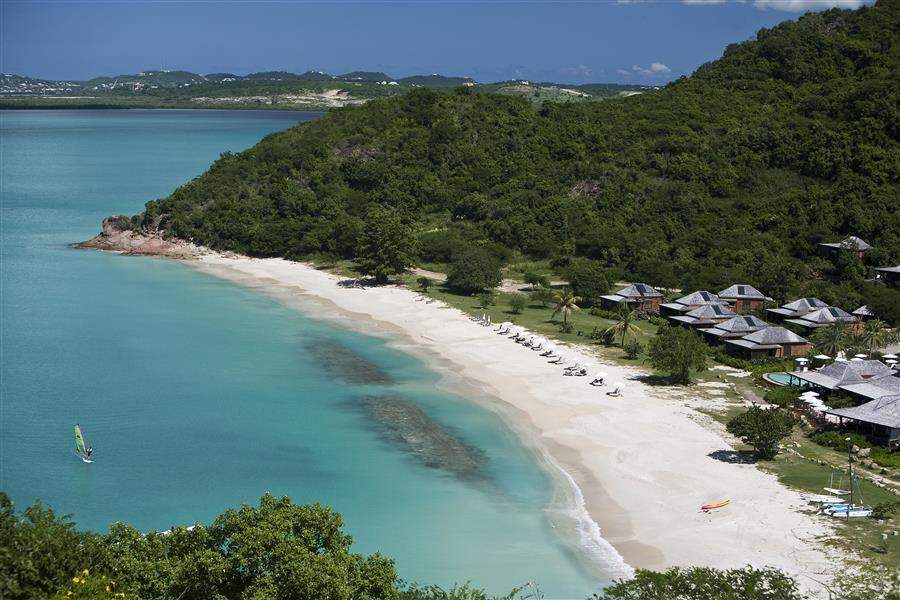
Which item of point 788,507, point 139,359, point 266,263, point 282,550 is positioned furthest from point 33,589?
point 266,263

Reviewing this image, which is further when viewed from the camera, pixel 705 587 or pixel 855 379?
pixel 855 379

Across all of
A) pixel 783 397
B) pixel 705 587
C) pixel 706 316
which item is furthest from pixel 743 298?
pixel 705 587

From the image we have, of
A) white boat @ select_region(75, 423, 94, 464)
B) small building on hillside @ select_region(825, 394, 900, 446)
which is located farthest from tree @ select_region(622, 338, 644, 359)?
white boat @ select_region(75, 423, 94, 464)

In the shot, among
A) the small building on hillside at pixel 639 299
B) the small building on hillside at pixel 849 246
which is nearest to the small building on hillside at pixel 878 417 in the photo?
the small building on hillside at pixel 639 299

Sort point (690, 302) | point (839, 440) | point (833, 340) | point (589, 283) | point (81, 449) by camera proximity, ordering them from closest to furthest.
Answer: point (839, 440) → point (81, 449) → point (833, 340) → point (690, 302) → point (589, 283)

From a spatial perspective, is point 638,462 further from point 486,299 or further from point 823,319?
point 486,299
